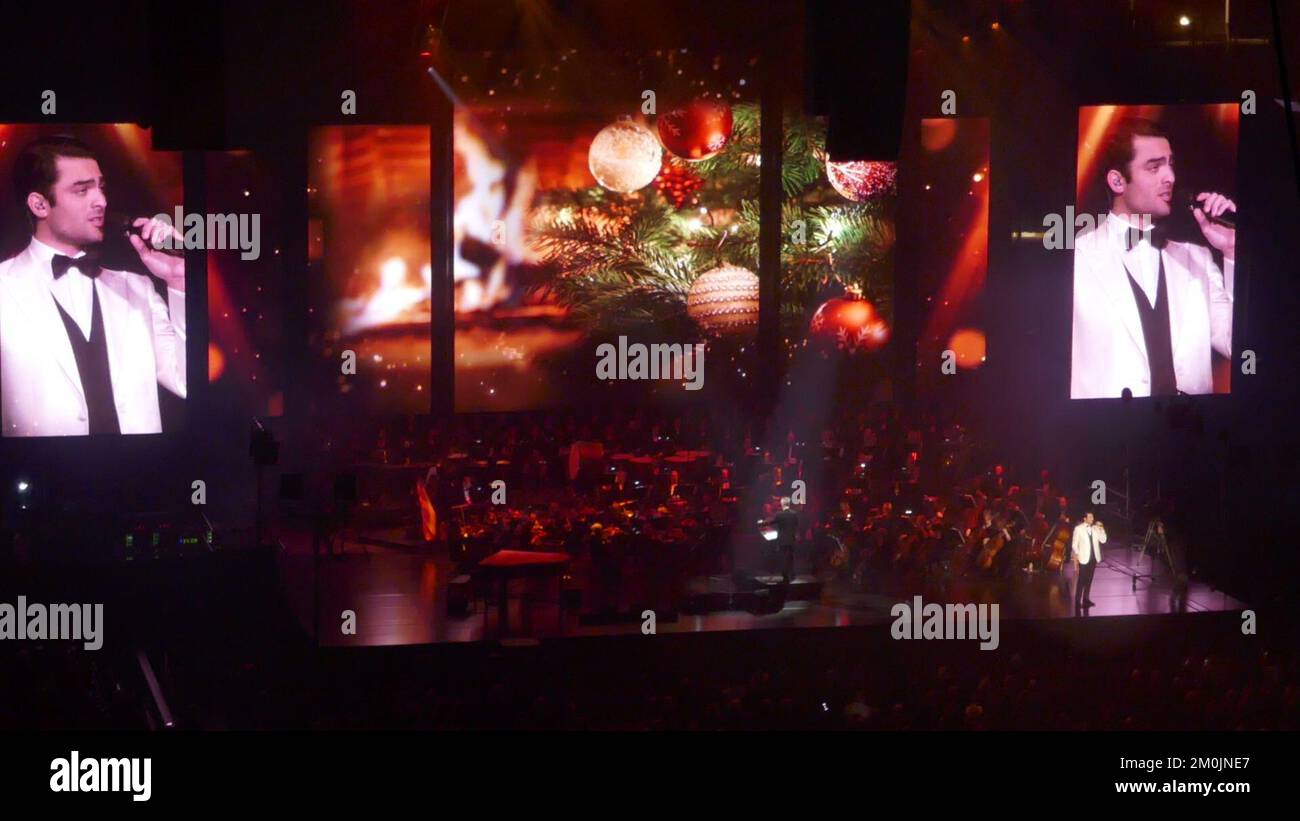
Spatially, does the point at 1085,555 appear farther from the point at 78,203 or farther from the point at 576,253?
the point at 78,203

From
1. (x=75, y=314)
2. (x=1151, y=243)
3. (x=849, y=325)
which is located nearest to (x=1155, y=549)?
(x=1151, y=243)

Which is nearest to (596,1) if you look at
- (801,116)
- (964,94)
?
(801,116)

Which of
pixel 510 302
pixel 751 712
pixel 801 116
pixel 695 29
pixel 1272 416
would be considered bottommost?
pixel 751 712

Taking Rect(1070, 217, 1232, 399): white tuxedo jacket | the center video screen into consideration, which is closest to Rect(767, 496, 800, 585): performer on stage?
the center video screen

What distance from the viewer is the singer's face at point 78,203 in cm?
1110

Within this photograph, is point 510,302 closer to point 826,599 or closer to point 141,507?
point 141,507

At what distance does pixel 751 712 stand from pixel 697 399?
6819 millimetres

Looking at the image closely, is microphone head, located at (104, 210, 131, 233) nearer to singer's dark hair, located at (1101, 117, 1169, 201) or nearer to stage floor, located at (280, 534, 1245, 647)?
stage floor, located at (280, 534, 1245, 647)

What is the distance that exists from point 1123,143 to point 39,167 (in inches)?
360

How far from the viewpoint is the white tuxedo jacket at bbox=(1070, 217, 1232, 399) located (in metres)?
12.3

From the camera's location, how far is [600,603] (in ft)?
30.0

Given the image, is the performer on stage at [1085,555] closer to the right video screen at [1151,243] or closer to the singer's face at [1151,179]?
the right video screen at [1151,243]

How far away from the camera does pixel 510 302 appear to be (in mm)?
12773
